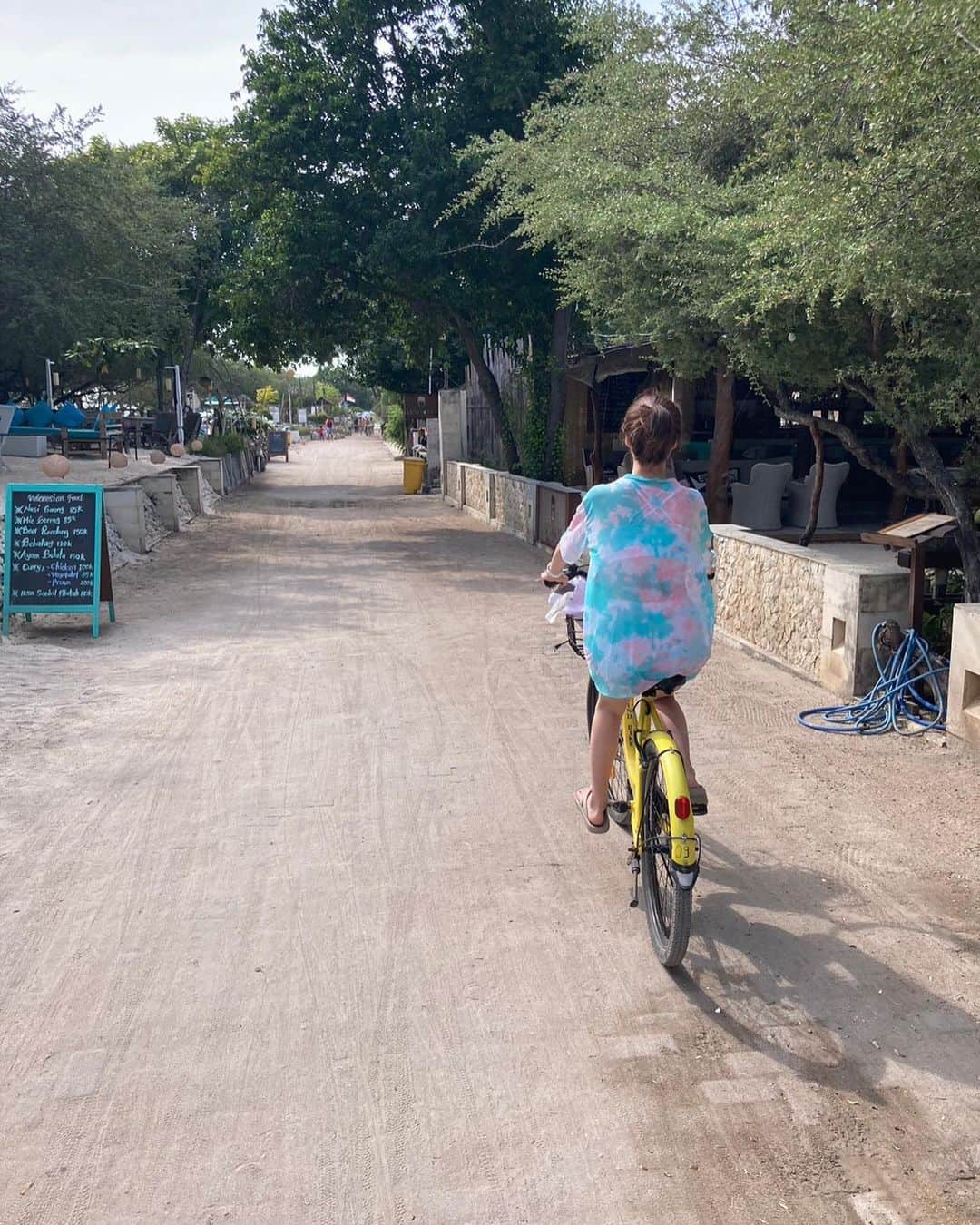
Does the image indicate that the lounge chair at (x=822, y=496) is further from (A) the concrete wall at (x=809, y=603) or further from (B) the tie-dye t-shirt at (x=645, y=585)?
(B) the tie-dye t-shirt at (x=645, y=585)

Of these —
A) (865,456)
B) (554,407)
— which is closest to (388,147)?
(554,407)

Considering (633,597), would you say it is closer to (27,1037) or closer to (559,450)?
(27,1037)

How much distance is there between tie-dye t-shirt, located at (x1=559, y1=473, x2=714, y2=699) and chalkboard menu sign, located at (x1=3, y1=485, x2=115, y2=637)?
22.0ft

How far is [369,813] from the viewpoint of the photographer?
207 inches

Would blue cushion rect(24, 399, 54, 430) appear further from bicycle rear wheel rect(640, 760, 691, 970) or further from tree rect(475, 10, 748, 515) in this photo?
bicycle rear wheel rect(640, 760, 691, 970)

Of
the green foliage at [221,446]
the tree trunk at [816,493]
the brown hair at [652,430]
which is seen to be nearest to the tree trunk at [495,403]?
the tree trunk at [816,493]

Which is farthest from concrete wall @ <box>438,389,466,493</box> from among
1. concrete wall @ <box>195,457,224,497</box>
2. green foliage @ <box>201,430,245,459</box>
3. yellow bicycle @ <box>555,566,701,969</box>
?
yellow bicycle @ <box>555,566,701,969</box>

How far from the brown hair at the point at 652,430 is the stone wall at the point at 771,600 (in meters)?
4.03

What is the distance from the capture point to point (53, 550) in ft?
31.2

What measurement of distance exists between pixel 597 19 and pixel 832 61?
20.7 ft

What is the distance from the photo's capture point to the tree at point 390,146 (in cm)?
1694

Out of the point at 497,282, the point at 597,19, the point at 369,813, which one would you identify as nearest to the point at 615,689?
the point at 369,813

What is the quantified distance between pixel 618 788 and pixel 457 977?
1322 mm

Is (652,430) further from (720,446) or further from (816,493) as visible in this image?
(720,446)
